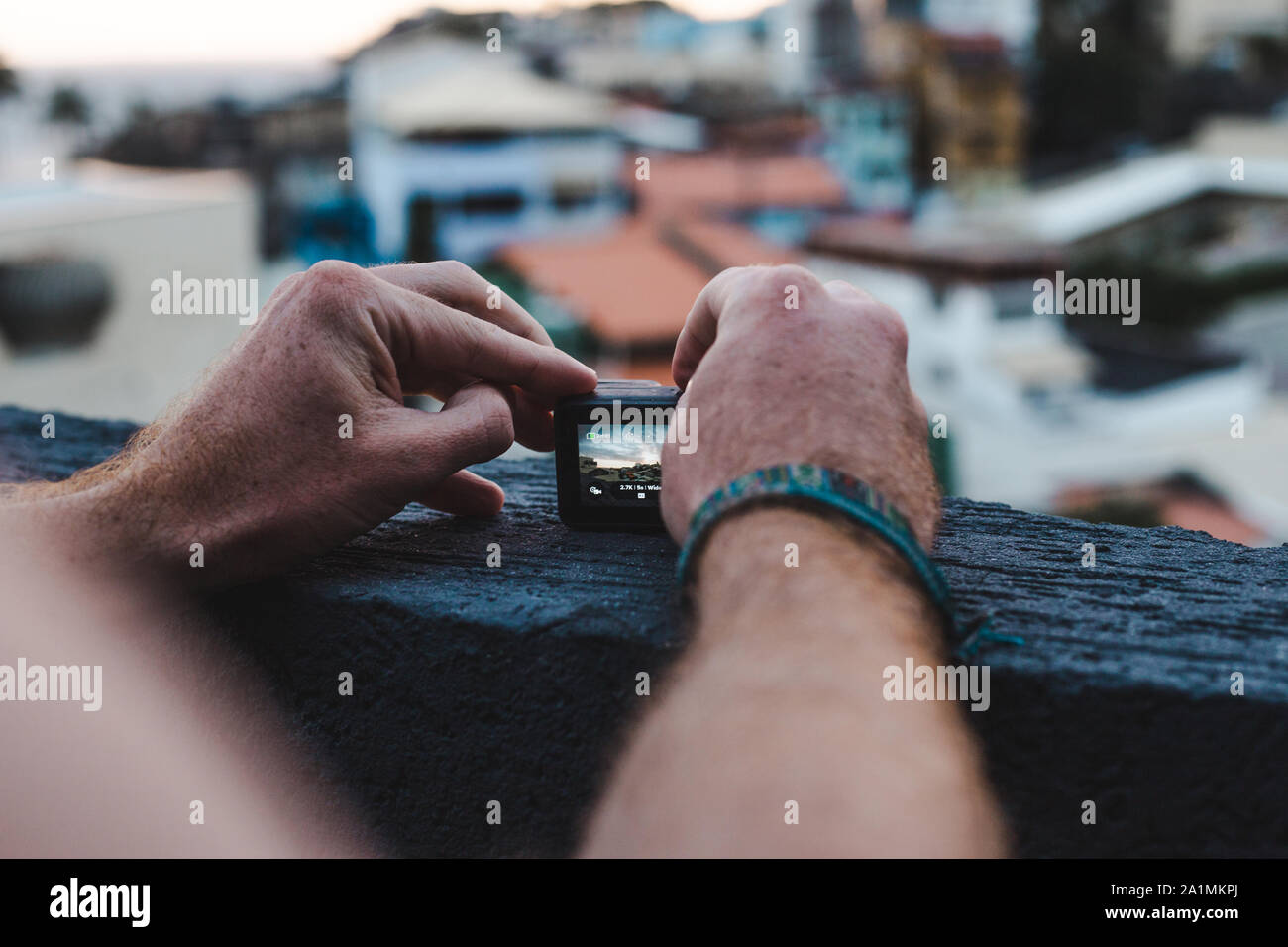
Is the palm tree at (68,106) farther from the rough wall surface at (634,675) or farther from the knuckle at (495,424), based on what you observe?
the rough wall surface at (634,675)

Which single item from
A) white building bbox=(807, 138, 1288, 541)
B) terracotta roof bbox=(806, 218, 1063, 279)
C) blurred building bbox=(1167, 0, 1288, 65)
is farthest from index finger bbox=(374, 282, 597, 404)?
blurred building bbox=(1167, 0, 1288, 65)

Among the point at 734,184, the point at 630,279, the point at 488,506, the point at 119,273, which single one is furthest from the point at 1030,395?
the point at 488,506

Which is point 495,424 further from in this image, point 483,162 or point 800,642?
point 483,162

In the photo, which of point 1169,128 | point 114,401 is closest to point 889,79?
point 1169,128

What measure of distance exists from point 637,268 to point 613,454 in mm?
14755

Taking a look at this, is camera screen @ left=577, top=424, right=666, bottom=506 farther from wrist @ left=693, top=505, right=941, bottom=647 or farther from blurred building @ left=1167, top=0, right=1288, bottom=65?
blurred building @ left=1167, top=0, right=1288, bottom=65

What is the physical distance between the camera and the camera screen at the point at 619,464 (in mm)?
1000

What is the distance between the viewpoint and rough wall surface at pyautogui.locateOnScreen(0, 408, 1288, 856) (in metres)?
0.71

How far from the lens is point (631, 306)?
13.7 metres

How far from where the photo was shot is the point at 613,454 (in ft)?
3.37

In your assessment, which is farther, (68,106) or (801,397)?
(68,106)

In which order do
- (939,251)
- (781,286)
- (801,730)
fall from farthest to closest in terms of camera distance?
1. (939,251)
2. (781,286)
3. (801,730)

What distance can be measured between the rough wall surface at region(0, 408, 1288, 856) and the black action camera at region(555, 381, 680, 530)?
0.09 feet

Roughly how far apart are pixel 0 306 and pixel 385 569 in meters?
7.28
